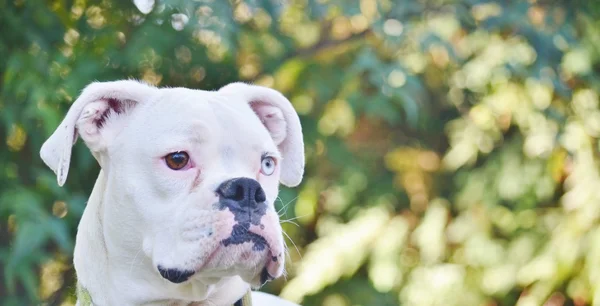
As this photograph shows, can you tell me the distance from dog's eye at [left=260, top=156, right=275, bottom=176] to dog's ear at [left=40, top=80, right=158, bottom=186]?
1.13ft

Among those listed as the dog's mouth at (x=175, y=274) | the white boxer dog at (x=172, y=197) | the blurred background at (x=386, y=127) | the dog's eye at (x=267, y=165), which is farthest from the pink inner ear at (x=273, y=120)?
the blurred background at (x=386, y=127)

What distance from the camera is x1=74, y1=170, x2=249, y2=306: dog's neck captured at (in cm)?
204

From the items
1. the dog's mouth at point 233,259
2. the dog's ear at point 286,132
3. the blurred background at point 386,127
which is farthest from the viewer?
the blurred background at point 386,127

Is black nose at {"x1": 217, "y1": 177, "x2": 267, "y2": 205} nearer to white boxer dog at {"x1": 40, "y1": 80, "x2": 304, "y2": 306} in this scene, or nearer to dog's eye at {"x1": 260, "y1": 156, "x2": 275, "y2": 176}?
white boxer dog at {"x1": 40, "y1": 80, "x2": 304, "y2": 306}

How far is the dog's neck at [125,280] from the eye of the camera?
6.70 ft

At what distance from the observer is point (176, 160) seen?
1957mm

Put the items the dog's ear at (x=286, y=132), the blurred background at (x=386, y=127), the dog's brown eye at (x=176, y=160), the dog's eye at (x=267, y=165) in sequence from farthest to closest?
the blurred background at (x=386, y=127)
the dog's ear at (x=286, y=132)
the dog's eye at (x=267, y=165)
the dog's brown eye at (x=176, y=160)

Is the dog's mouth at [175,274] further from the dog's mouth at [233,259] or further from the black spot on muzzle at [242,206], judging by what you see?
the black spot on muzzle at [242,206]

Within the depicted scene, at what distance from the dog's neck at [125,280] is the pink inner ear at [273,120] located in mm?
463

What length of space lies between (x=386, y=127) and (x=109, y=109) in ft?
8.36

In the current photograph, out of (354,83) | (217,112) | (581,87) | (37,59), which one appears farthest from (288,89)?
(217,112)

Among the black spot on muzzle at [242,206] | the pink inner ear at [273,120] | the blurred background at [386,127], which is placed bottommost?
the blurred background at [386,127]

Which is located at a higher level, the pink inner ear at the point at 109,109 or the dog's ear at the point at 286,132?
the pink inner ear at the point at 109,109

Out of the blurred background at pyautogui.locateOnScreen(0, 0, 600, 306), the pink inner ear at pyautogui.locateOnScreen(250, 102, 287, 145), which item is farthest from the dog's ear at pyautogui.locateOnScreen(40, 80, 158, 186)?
the blurred background at pyautogui.locateOnScreen(0, 0, 600, 306)
